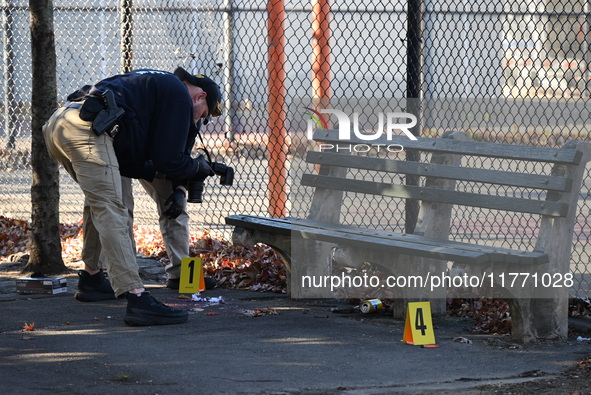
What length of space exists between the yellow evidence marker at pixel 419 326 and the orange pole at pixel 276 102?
3.47 m

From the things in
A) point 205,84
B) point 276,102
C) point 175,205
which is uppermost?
point 276,102

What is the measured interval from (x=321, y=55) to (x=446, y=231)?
12.7 ft

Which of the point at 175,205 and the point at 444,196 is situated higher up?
the point at 444,196

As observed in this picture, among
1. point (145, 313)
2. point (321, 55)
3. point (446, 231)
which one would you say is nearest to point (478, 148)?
point (446, 231)

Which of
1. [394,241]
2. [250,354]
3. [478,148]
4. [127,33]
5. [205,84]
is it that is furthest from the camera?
[127,33]

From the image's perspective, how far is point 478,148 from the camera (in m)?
5.56

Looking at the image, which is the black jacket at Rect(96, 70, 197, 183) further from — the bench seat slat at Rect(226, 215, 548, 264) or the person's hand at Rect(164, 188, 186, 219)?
the bench seat slat at Rect(226, 215, 548, 264)

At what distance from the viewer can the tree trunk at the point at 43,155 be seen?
7.14m

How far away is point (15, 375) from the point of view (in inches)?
176

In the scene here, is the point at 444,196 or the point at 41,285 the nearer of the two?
the point at 444,196

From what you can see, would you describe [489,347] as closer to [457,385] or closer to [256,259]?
[457,385]

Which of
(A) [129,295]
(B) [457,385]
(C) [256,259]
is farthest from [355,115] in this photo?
(B) [457,385]

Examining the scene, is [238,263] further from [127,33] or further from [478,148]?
[127,33]

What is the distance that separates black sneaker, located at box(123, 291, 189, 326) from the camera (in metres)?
5.59
